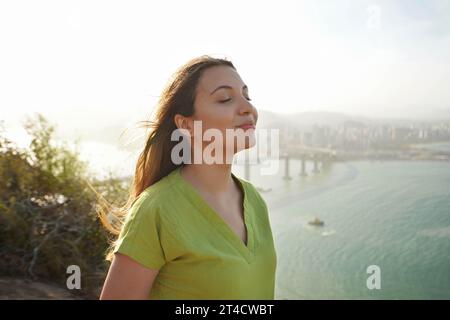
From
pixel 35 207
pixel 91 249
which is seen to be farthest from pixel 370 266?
pixel 35 207

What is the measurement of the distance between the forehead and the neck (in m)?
0.22

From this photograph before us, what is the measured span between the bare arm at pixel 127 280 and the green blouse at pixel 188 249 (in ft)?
0.06

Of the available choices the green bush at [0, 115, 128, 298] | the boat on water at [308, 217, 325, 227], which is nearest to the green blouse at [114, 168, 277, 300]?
the green bush at [0, 115, 128, 298]

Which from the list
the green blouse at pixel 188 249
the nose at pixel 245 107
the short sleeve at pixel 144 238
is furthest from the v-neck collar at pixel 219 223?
the nose at pixel 245 107

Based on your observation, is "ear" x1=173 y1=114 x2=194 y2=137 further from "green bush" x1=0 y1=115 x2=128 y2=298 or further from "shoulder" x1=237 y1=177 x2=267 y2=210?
"green bush" x1=0 y1=115 x2=128 y2=298

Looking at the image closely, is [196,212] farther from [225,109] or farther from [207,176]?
[225,109]

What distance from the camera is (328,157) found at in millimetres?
5879

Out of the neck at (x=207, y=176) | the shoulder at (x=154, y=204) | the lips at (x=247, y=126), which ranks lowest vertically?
the shoulder at (x=154, y=204)

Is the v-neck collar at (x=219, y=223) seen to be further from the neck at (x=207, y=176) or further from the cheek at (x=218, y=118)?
the cheek at (x=218, y=118)

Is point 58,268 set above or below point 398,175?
below

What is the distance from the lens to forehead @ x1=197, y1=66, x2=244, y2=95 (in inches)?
50.5

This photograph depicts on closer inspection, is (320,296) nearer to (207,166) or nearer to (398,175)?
(398,175)

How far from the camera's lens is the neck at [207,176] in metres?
1.27

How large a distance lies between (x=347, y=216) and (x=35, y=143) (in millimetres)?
3348
